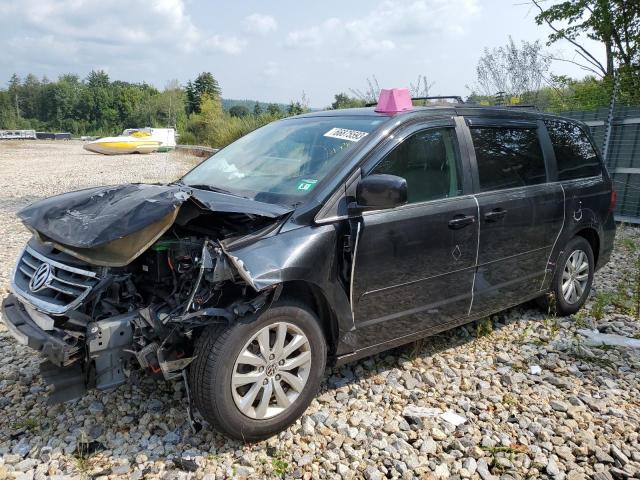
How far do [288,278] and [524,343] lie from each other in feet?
8.19

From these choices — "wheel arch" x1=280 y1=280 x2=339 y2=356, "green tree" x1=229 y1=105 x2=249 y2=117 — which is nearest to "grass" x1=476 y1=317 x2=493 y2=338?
"wheel arch" x1=280 y1=280 x2=339 y2=356

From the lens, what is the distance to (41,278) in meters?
2.87

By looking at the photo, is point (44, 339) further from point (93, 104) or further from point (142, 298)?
point (93, 104)

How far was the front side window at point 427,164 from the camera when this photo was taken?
10.9 feet

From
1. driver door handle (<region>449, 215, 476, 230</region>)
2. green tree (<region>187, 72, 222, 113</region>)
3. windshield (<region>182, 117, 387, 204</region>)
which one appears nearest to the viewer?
windshield (<region>182, 117, 387, 204</region>)

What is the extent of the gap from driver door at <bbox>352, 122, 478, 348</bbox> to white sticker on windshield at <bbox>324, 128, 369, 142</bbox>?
207mm

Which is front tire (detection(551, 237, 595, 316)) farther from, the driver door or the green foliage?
the green foliage

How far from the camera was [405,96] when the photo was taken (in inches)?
143

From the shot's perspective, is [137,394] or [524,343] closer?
[137,394]

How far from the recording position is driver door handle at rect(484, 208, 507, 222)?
3664mm

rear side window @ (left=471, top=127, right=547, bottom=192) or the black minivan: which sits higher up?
rear side window @ (left=471, top=127, right=547, bottom=192)

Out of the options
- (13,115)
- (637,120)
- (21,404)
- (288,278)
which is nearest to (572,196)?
(288,278)

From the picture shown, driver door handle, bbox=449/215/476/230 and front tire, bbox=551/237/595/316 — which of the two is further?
front tire, bbox=551/237/595/316

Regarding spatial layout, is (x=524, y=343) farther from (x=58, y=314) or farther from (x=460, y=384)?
(x=58, y=314)
